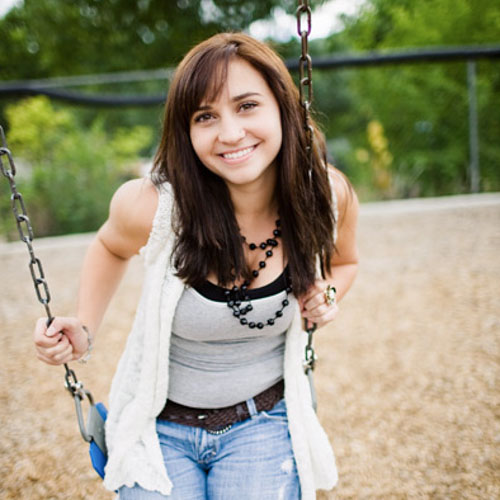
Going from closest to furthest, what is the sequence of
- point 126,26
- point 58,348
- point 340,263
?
point 58,348
point 340,263
point 126,26

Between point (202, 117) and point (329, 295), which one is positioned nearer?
point (202, 117)

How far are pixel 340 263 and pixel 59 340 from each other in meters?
1.15

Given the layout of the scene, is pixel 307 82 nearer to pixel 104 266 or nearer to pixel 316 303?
pixel 316 303

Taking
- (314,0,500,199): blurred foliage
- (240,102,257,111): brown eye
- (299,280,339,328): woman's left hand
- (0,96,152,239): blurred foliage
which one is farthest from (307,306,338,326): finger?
(314,0,500,199): blurred foliage

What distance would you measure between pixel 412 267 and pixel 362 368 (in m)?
1.97

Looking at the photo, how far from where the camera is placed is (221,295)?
5.34ft

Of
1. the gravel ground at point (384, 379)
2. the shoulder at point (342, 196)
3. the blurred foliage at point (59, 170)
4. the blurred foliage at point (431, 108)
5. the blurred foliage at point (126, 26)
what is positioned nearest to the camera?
the shoulder at point (342, 196)

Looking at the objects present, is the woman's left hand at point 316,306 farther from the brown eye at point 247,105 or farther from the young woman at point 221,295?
the brown eye at point 247,105

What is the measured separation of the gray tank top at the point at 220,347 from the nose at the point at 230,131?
1.58 feet

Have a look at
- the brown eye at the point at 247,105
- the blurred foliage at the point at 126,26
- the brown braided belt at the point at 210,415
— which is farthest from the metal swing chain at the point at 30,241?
the blurred foliage at the point at 126,26

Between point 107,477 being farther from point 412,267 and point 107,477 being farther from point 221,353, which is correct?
point 412,267

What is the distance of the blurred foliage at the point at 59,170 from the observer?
695 centimetres

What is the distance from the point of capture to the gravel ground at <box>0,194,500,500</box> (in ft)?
7.30

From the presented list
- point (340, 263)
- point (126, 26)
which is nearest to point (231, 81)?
point (340, 263)
